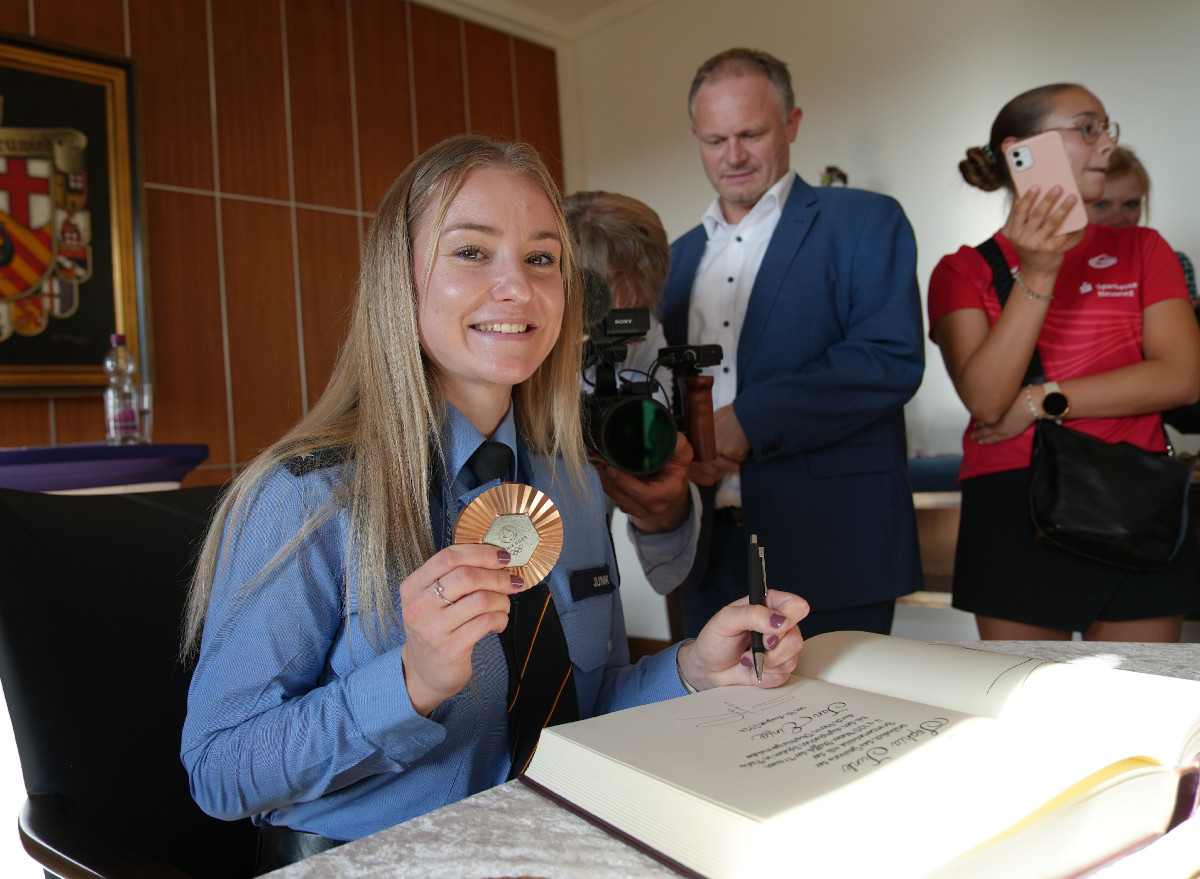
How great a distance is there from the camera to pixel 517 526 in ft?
2.40

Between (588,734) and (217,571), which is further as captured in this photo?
(217,571)

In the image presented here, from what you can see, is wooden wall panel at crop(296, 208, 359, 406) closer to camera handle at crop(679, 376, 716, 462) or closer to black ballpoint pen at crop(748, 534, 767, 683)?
camera handle at crop(679, 376, 716, 462)

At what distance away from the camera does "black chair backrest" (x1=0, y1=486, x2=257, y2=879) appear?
0.81m

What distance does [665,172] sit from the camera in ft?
15.4

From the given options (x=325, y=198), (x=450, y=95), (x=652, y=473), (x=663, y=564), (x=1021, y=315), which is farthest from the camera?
(x=450, y=95)

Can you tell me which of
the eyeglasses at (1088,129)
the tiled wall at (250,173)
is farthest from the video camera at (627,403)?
the tiled wall at (250,173)

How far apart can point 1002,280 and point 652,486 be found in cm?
91

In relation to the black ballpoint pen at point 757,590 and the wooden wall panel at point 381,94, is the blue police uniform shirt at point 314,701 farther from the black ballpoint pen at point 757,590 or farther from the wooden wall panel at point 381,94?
the wooden wall panel at point 381,94

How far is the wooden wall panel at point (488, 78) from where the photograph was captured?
185 inches

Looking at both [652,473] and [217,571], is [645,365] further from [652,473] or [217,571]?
[217,571]

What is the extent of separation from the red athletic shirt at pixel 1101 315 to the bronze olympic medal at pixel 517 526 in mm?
1285

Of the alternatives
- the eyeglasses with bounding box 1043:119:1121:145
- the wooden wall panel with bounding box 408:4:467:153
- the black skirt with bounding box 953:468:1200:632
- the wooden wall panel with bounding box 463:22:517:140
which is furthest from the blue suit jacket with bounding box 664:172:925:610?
the wooden wall panel with bounding box 463:22:517:140

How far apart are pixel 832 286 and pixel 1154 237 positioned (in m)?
0.59

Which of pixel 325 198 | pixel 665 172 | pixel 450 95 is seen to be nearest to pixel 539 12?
pixel 450 95
